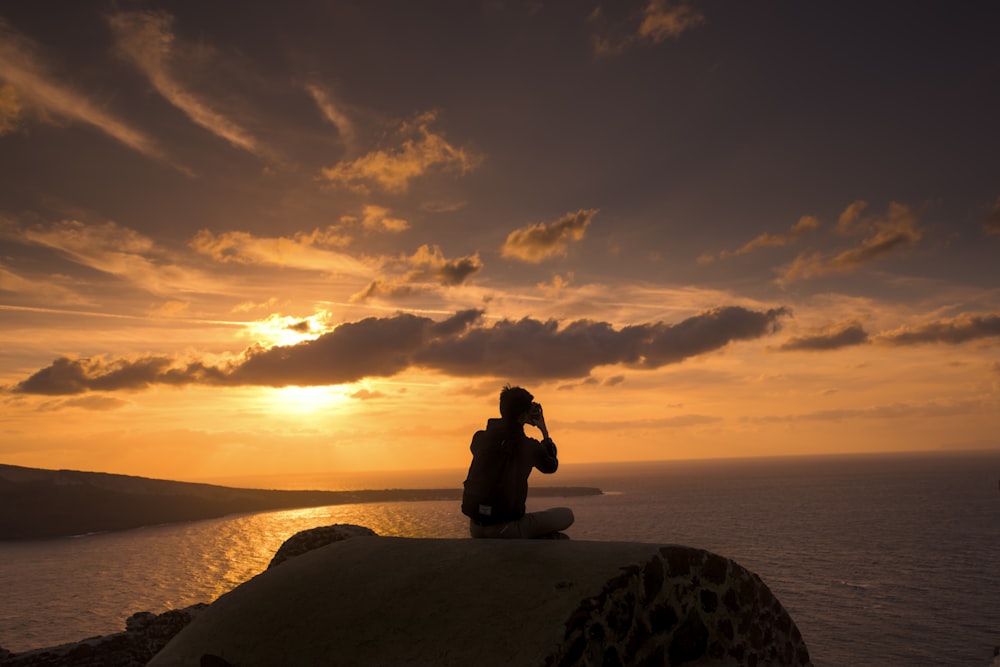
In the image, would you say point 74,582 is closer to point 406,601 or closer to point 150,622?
point 150,622

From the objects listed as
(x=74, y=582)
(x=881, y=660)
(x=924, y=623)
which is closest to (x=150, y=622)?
(x=881, y=660)

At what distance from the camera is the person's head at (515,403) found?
717 centimetres

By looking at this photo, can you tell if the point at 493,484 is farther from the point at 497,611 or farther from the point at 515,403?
the point at 497,611

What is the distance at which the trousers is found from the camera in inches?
294

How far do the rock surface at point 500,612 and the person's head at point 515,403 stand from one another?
4.73 ft

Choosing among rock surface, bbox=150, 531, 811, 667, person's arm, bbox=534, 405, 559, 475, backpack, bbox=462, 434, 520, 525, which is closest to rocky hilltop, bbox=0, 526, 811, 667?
rock surface, bbox=150, 531, 811, 667

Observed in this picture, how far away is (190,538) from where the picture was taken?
141125mm

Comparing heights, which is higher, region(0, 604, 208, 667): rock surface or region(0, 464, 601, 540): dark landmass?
region(0, 464, 601, 540): dark landmass

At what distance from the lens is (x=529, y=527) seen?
24.8 feet

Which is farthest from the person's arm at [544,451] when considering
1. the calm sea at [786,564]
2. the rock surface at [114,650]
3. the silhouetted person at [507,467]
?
→ the calm sea at [786,564]

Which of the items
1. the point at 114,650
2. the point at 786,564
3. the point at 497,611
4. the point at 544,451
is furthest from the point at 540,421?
the point at 786,564

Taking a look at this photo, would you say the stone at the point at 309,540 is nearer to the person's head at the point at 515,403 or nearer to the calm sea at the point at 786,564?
the person's head at the point at 515,403

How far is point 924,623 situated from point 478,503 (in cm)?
5926

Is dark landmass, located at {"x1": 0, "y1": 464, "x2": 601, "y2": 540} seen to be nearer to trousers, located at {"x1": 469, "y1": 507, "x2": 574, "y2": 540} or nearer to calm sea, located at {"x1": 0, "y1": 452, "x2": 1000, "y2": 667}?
calm sea, located at {"x1": 0, "y1": 452, "x2": 1000, "y2": 667}
